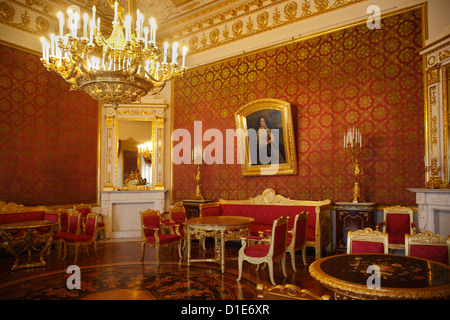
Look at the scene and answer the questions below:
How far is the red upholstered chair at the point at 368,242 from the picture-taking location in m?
3.02

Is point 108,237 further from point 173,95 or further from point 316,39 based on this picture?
point 316,39

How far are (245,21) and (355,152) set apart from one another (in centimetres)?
398

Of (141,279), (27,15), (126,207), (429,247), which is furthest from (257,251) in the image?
(27,15)

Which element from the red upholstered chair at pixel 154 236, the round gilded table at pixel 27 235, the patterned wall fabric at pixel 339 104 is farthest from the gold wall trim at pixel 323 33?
the round gilded table at pixel 27 235

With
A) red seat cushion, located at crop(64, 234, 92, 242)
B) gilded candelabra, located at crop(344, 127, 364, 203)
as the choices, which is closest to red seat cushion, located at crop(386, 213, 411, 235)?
gilded candelabra, located at crop(344, 127, 364, 203)

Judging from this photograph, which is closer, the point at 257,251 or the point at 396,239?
the point at 257,251

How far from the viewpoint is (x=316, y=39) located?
20.9 feet

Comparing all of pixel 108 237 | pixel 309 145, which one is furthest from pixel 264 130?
pixel 108 237

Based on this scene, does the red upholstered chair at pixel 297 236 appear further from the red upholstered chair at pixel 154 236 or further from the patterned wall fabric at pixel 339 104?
the red upholstered chair at pixel 154 236

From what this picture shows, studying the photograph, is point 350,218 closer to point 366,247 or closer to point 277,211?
point 277,211

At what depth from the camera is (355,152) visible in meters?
5.70

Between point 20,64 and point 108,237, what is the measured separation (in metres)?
4.38

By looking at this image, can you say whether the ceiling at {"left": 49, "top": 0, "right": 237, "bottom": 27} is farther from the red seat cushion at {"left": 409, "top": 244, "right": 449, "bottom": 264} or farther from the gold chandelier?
the red seat cushion at {"left": 409, "top": 244, "right": 449, "bottom": 264}

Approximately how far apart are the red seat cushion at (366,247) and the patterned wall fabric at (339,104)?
9.21 ft
